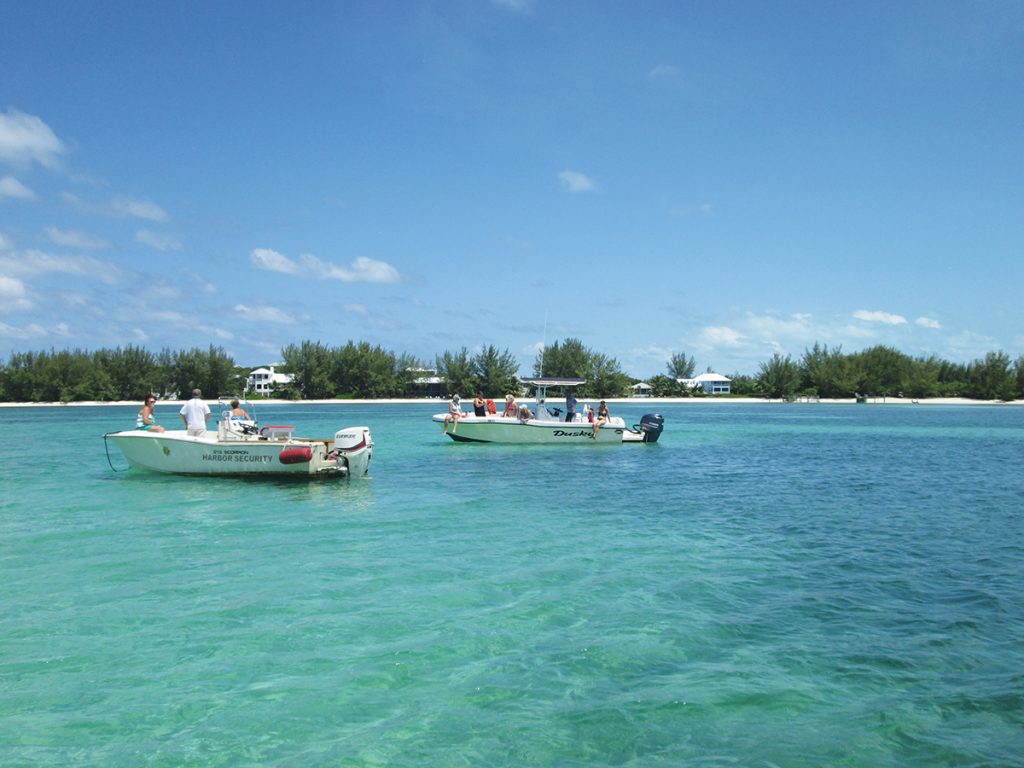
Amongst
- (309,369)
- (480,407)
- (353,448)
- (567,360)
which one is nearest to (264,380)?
(309,369)

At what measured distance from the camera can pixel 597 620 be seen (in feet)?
26.6

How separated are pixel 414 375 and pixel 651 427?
91011mm

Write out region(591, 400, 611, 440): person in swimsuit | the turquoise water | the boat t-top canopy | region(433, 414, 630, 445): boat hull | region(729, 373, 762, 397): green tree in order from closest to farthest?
the turquoise water → region(433, 414, 630, 445): boat hull → the boat t-top canopy → region(591, 400, 611, 440): person in swimsuit → region(729, 373, 762, 397): green tree

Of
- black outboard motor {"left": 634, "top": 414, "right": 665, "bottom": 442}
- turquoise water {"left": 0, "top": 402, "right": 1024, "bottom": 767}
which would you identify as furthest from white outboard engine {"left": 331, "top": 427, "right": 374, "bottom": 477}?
black outboard motor {"left": 634, "top": 414, "right": 665, "bottom": 442}

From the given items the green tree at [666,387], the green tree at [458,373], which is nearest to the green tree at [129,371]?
the green tree at [458,373]

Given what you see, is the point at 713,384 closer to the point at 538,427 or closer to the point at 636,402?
the point at 636,402

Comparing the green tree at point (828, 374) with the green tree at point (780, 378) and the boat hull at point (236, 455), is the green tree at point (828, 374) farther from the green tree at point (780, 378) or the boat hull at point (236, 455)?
the boat hull at point (236, 455)

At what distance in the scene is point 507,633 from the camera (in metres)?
7.68

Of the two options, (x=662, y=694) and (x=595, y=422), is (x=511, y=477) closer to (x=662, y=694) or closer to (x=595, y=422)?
(x=595, y=422)

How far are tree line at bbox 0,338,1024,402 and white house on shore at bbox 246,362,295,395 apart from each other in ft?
13.6

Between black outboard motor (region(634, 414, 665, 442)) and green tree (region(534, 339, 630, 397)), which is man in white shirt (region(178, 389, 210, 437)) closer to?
black outboard motor (region(634, 414, 665, 442))

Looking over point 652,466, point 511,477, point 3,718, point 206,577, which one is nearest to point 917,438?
point 652,466

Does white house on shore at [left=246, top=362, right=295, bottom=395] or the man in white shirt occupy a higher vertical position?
white house on shore at [left=246, top=362, right=295, bottom=395]

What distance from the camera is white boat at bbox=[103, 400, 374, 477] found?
1892 centimetres
